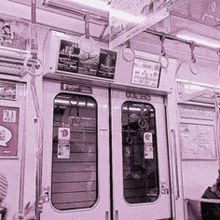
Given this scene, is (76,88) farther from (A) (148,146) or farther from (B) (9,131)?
(A) (148,146)

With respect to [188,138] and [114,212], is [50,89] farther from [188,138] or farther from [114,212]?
[188,138]

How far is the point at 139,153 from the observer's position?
11.5 feet

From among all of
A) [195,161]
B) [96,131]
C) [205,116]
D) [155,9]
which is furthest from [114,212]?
[155,9]

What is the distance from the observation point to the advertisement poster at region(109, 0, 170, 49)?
1549mm

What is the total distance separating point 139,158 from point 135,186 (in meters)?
0.34

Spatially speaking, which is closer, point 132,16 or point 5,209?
point 132,16

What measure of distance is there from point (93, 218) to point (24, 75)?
1639 mm

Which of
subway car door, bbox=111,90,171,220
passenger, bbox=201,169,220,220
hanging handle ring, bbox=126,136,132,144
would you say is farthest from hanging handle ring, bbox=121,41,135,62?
passenger, bbox=201,169,220,220

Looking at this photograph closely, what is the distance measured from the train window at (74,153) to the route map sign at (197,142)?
1369 mm

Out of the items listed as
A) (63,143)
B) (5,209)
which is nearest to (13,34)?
(63,143)

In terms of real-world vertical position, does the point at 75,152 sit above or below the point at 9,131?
below

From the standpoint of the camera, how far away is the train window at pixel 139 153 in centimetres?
338

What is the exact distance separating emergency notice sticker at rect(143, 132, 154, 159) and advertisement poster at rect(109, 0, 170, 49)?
1785 mm

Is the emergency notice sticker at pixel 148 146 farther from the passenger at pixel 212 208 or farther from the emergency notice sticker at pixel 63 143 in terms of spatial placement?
the emergency notice sticker at pixel 63 143
